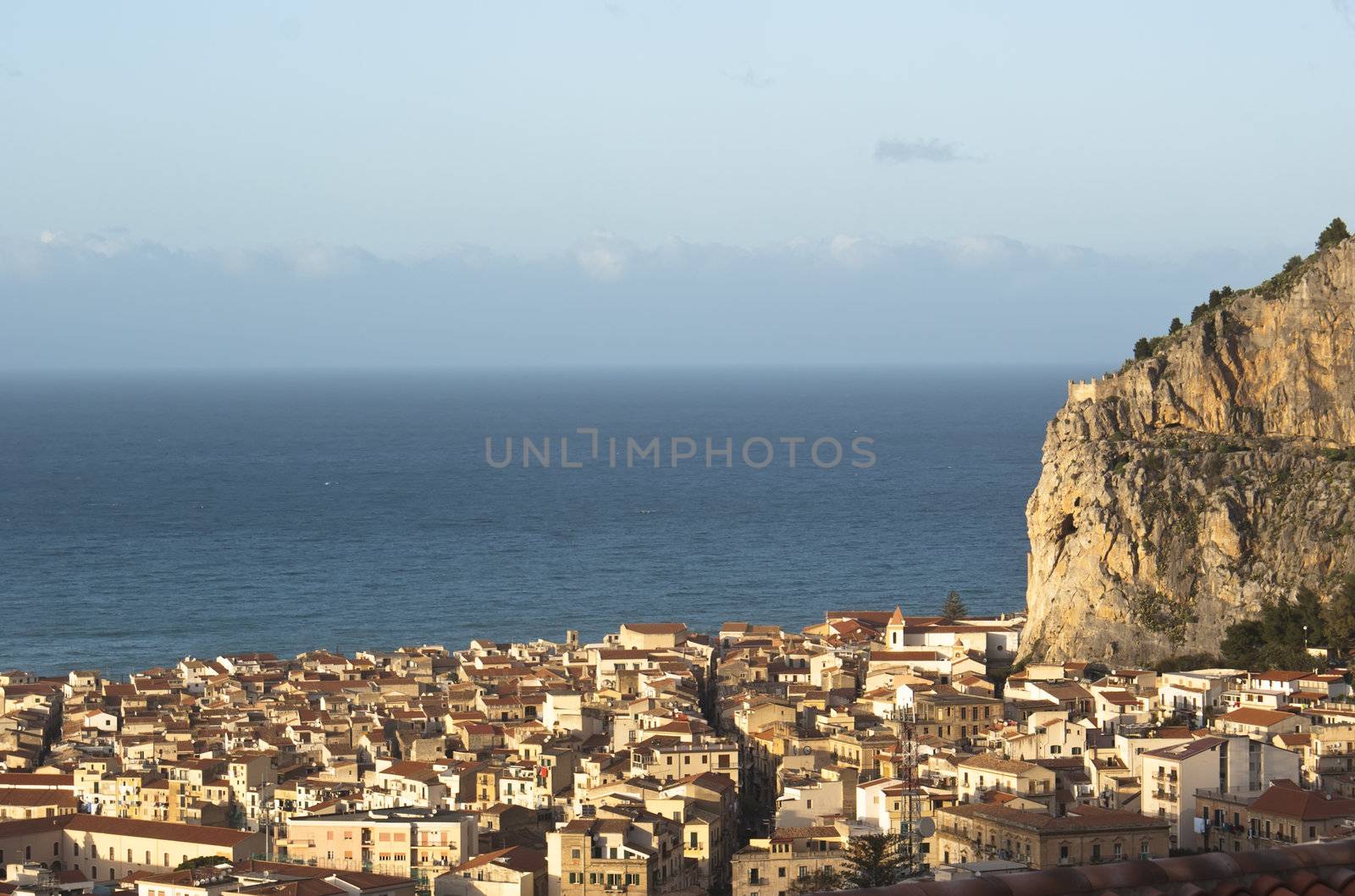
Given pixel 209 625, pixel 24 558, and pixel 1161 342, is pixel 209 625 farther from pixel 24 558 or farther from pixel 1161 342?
pixel 1161 342

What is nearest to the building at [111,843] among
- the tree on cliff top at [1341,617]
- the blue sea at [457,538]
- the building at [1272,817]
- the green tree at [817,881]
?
the green tree at [817,881]

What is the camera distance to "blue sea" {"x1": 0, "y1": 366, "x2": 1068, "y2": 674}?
64.4 metres

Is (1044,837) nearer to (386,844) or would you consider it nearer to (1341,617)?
(386,844)

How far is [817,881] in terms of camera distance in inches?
1105

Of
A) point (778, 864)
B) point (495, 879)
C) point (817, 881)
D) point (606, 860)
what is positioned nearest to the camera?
point (817, 881)

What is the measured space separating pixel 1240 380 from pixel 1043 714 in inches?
650

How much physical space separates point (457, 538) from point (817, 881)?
6411 cm

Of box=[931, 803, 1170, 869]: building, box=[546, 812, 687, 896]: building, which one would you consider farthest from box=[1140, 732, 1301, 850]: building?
box=[546, 812, 687, 896]: building

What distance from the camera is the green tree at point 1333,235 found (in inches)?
2133

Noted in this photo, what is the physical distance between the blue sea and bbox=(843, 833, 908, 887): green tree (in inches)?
1196

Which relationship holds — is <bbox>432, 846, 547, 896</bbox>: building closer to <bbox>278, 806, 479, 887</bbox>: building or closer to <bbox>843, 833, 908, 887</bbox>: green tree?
<bbox>278, 806, 479, 887</bbox>: building

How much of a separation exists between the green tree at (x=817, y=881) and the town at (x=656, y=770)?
0.05m

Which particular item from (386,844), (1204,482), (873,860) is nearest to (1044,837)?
(873,860)

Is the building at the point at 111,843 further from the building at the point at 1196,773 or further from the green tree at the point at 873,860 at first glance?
the building at the point at 1196,773
